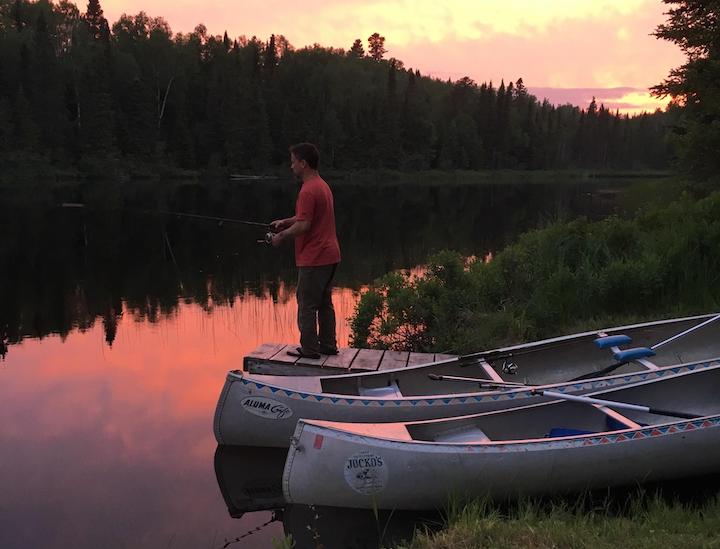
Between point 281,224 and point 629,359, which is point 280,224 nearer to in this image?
point 281,224

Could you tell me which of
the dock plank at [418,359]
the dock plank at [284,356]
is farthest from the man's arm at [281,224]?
the dock plank at [418,359]

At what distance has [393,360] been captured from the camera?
23.5 ft

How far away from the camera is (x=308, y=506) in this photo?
505 centimetres

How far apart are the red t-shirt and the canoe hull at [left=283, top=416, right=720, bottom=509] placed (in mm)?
2200

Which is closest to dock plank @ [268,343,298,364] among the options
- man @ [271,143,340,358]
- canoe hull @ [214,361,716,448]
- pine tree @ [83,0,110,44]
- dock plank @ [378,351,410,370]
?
man @ [271,143,340,358]

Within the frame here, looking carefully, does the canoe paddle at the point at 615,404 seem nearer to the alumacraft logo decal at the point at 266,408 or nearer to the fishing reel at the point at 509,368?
the fishing reel at the point at 509,368

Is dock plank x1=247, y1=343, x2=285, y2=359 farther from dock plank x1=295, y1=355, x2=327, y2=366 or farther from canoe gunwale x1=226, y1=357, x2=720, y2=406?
canoe gunwale x1=226, y1=357, x2=720, y2=406

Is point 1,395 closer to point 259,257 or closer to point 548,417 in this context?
point 548,417

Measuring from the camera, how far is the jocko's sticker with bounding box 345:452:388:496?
4641mm

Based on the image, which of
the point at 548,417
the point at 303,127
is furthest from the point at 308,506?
the point at 303,127

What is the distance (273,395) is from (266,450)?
2.31ft

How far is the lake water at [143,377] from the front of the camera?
533 centimetres

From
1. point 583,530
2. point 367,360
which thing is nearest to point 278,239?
point 367,360

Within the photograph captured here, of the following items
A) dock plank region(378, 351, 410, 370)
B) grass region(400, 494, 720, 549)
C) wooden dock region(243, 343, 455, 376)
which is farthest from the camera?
dock plank region(378, 351, 410, 370)
